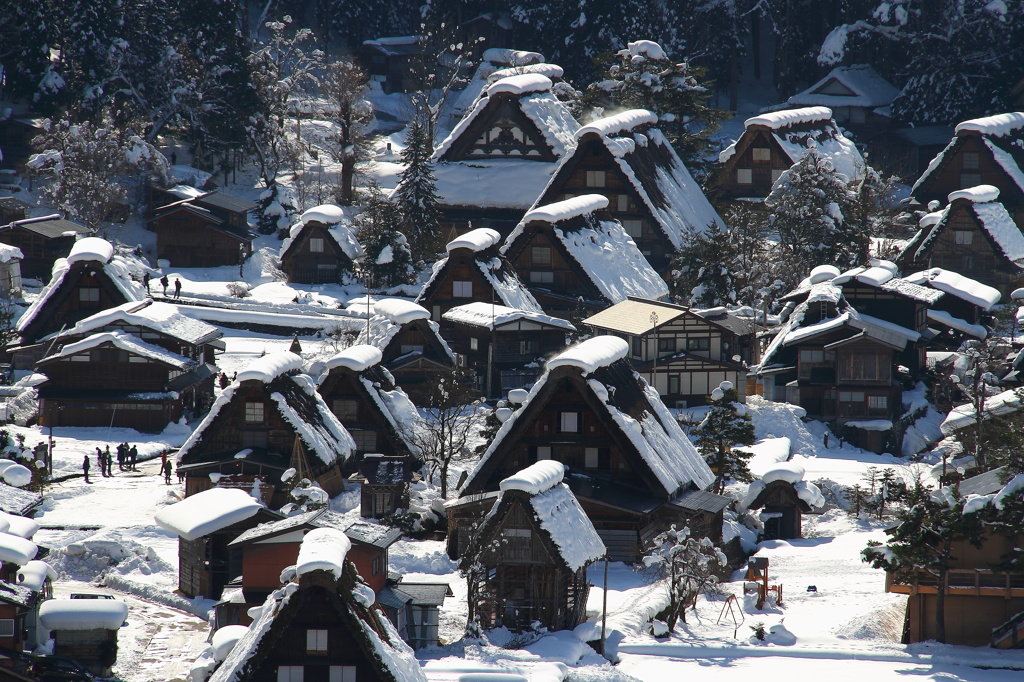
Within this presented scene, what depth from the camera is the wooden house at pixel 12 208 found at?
78.4m

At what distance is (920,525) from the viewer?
36.4 m

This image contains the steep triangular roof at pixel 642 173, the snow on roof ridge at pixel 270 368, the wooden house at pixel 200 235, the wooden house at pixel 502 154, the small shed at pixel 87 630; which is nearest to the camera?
the small shed at pixel 87 630

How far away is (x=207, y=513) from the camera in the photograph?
39406 mm

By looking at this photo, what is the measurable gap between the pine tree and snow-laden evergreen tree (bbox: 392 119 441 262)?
2755 centimetres

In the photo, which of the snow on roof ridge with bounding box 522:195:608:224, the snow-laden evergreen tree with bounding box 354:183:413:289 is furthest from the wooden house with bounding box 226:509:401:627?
the snow-laden evergreen tree with bounding box 354:183:413:289

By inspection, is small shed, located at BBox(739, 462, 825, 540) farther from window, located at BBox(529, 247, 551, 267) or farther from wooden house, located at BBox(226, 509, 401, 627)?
window, located at BBox(529, 247, 551, 267)

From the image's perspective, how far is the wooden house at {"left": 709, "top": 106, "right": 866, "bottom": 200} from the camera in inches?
3189

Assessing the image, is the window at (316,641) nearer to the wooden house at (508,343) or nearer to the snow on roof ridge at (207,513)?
the snow on roof ridge at (207,513)

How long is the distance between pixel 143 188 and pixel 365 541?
166 ft

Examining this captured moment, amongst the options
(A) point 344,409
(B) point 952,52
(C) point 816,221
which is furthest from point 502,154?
(A) point 344,409

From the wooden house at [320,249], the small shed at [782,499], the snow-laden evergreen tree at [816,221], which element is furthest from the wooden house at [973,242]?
the small shed at [782,499]

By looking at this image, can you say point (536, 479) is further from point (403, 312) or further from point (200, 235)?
point (200, 235)

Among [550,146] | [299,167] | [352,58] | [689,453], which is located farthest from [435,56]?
[689,453]

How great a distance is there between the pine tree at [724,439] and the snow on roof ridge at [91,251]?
2624 centimetres
